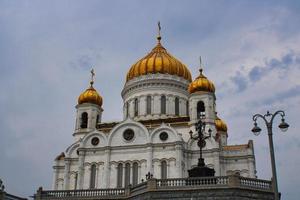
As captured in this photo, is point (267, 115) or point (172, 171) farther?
point (172, 171)

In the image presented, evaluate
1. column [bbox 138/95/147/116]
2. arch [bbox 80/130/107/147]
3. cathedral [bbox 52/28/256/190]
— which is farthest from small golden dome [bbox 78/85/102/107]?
arch [bbox 80/130/107/147]

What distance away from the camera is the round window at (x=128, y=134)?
137 ft

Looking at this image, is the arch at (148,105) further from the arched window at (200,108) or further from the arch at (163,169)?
the arch at (163,169)

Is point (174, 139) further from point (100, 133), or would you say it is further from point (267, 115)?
point (267, 115)

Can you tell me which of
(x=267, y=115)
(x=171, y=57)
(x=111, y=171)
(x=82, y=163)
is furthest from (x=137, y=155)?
(x=267, y=115)

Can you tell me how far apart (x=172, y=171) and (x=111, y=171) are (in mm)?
6117

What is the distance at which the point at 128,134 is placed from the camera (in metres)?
41.8

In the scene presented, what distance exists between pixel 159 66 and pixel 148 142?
12312mm

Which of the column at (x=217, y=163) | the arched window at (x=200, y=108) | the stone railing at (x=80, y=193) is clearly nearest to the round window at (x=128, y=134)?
the arched window at (x=200, y=108)

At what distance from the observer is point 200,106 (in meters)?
43.4

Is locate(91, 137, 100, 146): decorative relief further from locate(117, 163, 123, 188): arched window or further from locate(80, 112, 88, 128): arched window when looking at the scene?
locate(80, 112, 88, 128): arched window

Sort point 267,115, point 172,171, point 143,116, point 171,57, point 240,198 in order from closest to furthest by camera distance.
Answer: point 267,115, point 240,198, point 172,171, point 143,116, point 171,57

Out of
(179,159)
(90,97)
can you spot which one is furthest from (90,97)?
(179,159)

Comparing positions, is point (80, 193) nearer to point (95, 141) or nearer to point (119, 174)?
point (119, 174)
